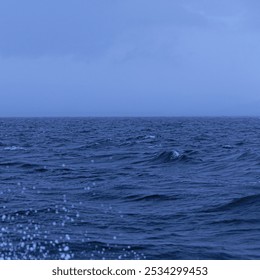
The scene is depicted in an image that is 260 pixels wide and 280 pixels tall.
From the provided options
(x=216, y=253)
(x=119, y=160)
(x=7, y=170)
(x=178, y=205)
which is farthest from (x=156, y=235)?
(x=119, y=160)

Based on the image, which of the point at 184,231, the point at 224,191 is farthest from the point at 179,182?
the point at 184,231

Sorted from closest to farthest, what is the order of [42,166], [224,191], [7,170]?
1. [224,191]
2. [7,170]
3. [42,166]

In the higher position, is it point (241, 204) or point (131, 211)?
point (241, 204)

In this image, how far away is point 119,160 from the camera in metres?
32.2

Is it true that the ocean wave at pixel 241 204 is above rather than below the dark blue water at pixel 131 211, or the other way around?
above

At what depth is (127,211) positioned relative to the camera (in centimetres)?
1575

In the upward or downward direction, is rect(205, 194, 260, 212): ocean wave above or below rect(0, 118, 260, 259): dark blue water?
above

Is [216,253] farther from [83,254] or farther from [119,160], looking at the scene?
[119,160]

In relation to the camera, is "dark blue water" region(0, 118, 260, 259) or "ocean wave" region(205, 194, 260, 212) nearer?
"dark blue water" region(0, 118, 260, 259)

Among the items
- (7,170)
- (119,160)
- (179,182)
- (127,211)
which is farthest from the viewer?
(119,160)

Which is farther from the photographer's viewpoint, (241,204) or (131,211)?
(241,204)

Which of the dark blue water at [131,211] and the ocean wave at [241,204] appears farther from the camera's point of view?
the ocean wave at [241,204]

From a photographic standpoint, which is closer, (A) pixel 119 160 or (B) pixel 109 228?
(B) pixel 109 228

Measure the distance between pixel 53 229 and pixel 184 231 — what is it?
133 inches
